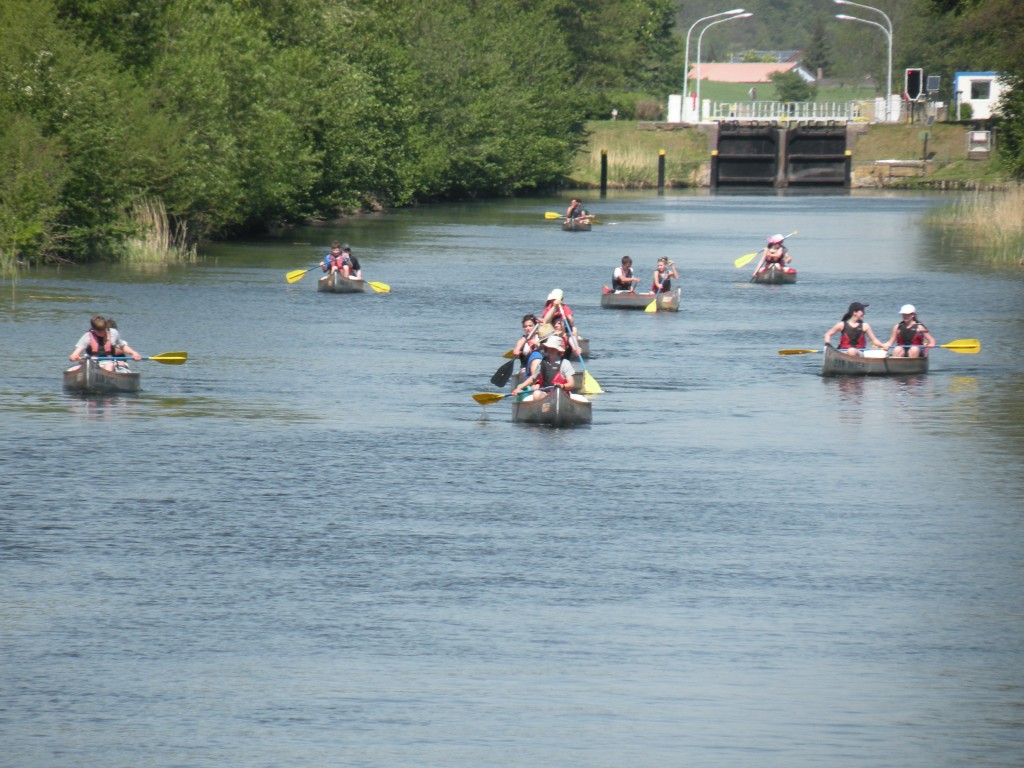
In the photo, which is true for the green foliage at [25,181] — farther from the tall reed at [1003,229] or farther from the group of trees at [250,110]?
the tall reed at [1003,229]

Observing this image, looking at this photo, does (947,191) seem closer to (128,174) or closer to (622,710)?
(128,174)

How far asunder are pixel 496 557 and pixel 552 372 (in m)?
9.24

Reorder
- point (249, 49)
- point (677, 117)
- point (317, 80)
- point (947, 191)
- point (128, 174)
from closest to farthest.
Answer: point (128, 174)
point (249, 49)
point (317, 80)
point (947, 191)
point (677, 117)

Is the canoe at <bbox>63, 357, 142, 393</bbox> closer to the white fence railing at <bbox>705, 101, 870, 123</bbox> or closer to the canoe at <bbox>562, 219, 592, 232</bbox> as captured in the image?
the canoe at <bbox>562, 219, 592, 232</bbox>

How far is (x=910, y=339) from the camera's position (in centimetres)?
3338

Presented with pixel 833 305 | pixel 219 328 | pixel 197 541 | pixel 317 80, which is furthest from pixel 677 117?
pixel 197 541

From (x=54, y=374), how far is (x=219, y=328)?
746 centimetres

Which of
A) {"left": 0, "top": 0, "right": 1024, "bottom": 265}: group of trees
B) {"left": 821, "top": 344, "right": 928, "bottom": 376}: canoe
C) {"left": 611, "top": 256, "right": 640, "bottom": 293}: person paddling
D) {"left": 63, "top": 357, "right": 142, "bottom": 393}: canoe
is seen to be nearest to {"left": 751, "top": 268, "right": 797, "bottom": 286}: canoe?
{"left": 611, "top": 256, "right": 640, "bottom": 293}: person paddling

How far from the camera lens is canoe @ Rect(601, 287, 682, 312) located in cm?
4419

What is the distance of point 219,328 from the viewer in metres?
38.7

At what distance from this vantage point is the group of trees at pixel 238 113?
50906 millimetres

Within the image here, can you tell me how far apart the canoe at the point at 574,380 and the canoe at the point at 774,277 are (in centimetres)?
2294

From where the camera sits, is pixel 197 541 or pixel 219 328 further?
pixel 219 328

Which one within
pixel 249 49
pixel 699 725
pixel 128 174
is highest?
pixel 249 49
